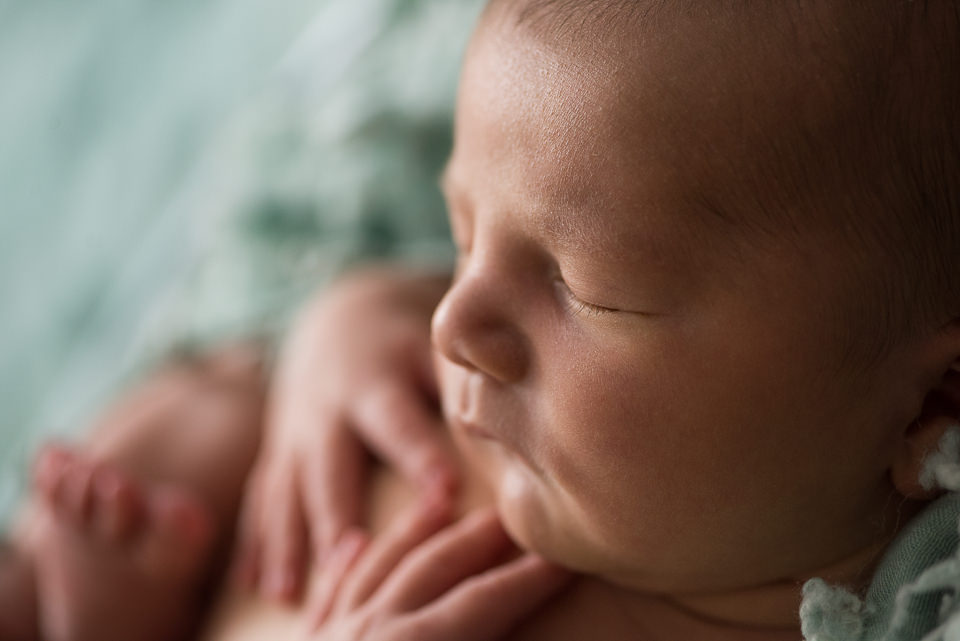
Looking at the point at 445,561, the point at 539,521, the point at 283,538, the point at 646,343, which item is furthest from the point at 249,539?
the point at 646,343

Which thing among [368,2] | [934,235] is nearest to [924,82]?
[934,235]

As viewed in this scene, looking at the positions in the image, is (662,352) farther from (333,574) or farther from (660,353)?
(333,574)

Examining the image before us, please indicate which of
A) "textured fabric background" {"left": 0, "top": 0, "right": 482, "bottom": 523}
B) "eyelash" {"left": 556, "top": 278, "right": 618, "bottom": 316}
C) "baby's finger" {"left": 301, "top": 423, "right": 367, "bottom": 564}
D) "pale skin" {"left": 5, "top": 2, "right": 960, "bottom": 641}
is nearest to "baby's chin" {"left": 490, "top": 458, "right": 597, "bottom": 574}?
"pale skin" {"left": 5, "top": 2, "right": 960, "bottom": 641}

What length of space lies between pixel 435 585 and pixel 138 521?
36cm

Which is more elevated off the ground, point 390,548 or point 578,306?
point 578,306

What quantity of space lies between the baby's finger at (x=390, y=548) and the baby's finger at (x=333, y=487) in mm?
62

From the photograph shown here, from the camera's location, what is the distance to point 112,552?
38.7 inches

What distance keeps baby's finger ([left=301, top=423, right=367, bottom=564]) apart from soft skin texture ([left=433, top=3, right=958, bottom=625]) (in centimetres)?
28

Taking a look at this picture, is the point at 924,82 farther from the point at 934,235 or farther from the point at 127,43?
the point at 127,43

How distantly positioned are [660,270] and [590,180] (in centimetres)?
6

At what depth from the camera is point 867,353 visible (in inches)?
23.3

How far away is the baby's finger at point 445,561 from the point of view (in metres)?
0.75

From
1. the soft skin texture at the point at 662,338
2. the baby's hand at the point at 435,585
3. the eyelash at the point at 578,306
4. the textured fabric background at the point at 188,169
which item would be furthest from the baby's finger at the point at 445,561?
the textured fabric background at the point at 188,169

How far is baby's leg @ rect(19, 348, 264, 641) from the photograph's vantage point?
98cm
